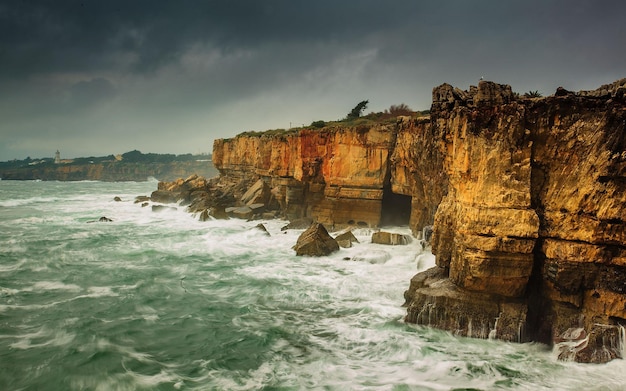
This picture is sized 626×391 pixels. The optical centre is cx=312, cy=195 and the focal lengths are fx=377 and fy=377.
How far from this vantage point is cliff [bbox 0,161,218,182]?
122 meters

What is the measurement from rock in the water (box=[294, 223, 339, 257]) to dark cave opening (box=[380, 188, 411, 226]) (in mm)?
7536

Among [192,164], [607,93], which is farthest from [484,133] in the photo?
[192,164]

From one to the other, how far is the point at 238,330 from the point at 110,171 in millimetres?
133598

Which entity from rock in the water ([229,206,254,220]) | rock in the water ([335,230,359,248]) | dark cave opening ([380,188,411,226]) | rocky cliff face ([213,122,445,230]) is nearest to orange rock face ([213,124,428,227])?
rocky cliff face ([213,122,445,230])

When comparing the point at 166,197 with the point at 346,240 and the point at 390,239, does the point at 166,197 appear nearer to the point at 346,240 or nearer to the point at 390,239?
the point at 346,240

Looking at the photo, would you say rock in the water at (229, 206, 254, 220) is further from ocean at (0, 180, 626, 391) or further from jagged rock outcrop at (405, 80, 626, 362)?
jagged rock outcrop at (405, 80, 626, 362)

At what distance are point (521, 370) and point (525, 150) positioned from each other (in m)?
5.44

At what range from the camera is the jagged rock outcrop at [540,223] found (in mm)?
8992

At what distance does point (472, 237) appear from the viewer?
1012cm

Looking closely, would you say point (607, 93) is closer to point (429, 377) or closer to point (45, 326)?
point (429, 377)

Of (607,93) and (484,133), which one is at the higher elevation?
(607,93)

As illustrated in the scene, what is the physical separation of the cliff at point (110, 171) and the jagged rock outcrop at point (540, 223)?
Answer: 115427 millimetres

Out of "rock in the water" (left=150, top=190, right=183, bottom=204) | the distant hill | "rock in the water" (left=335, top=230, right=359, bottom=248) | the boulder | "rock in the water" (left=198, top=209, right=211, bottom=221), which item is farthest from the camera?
the distant hill

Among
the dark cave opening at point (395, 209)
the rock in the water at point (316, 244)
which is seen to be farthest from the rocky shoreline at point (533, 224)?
the dark cave opening at point (395, 209)
